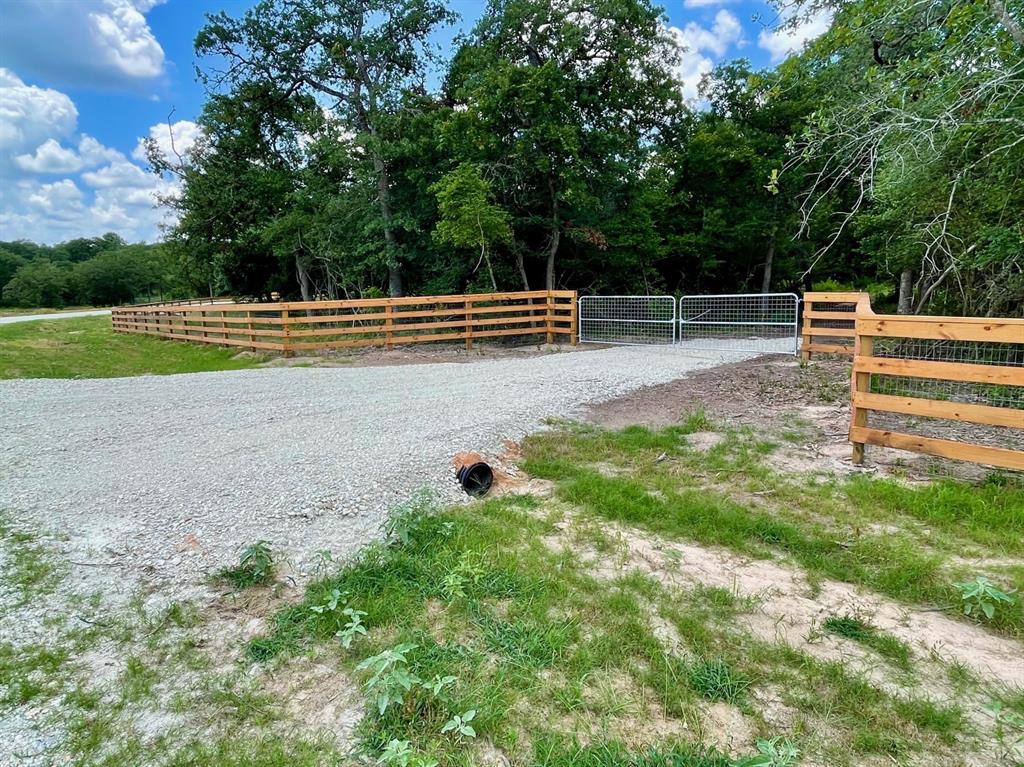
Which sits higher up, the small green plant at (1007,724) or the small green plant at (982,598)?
the small green plant at (982,598)

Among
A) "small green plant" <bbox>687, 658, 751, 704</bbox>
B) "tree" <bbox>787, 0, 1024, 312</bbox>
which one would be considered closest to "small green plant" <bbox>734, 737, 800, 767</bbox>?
"small green plant" <bbox>687, 658, 751, 704</bbox>

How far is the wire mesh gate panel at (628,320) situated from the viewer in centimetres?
995

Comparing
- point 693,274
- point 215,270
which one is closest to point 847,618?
point 693,274

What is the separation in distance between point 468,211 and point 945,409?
31.0 feet

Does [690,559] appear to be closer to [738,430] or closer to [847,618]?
[847,618]

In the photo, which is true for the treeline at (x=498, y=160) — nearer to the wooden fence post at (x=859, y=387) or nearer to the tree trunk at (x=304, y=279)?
the tree trunk at (x=304, y=279)

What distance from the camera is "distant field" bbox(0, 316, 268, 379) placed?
878cm

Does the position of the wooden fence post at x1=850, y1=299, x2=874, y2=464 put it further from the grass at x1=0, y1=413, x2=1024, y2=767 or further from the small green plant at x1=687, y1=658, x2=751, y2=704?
the small green plant at x1=687, y1=658, x2=751, y2=704

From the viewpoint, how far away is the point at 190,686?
179 cm

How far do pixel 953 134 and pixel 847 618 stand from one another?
181 inches

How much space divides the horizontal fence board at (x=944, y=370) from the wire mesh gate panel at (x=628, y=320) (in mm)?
6133

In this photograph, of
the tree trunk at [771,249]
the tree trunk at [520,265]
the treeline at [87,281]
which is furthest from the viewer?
the treeline at [87,281]

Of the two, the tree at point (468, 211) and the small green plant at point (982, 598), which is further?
the tree at point (468, 211)

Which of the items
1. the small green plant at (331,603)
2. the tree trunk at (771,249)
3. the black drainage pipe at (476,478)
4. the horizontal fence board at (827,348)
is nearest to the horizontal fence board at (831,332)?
the horizontal fence board at (827,348)
